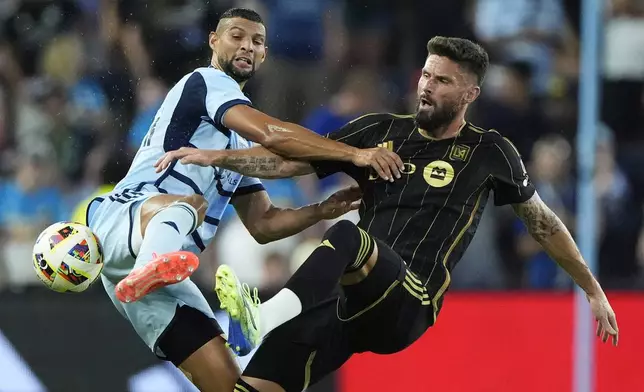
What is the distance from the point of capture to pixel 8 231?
9.55m

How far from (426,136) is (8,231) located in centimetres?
413

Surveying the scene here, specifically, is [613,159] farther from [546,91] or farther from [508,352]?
[508,352]

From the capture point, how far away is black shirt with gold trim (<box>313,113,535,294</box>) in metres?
6.40

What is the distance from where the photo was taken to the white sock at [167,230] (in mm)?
5805

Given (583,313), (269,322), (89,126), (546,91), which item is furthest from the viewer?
(546,91)

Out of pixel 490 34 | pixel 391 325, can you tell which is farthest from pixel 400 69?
pixel 391 325

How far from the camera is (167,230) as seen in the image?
5.90 metres

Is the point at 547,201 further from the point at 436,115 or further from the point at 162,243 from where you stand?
the point at 162,243

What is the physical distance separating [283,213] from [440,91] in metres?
1.18

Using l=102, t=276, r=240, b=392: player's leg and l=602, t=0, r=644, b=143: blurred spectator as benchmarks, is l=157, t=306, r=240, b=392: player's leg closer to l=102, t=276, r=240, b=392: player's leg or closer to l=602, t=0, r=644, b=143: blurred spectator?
l=102, t=276, r=240, b=392: player's leg

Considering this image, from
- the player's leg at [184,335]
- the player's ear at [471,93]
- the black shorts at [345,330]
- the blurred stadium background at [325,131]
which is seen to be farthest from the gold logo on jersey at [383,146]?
the blurred stadium background at [325,131]

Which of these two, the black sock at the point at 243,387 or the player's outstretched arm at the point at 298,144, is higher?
the player's outstretched arm at the point at 298,144

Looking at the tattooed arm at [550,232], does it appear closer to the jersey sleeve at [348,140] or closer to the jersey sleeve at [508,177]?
the jersey sleeve at [508,177]

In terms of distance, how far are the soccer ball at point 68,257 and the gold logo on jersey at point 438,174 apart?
164cm
